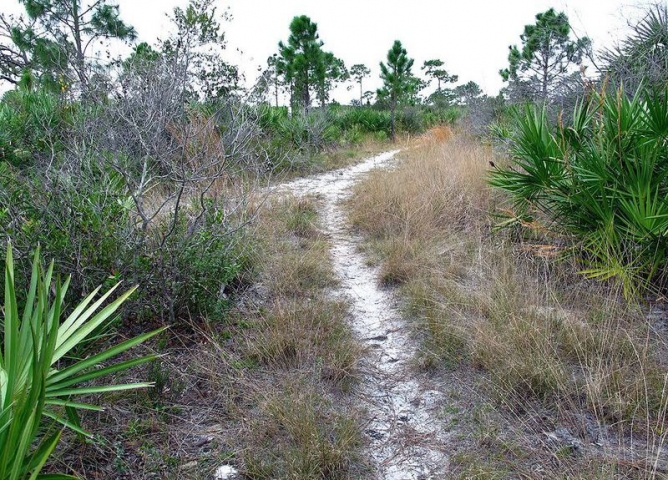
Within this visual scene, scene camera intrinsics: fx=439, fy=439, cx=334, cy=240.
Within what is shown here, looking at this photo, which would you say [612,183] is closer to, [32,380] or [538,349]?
[538,349]

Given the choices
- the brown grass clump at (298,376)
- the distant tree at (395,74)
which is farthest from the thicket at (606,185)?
the distant tree at (395,74)

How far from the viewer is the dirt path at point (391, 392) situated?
2.10 meters

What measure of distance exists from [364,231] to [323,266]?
152 centimetres

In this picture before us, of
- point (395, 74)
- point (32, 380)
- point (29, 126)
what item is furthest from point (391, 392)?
point (395, 74)

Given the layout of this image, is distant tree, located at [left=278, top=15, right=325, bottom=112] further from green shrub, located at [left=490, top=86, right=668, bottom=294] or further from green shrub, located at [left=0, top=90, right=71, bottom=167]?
green shrub, located at [left=490, top=86, right=668, bottom=294]

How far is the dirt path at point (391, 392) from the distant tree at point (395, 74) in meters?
16.2

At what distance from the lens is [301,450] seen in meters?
1.98

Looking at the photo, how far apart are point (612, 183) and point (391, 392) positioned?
2.46 metres

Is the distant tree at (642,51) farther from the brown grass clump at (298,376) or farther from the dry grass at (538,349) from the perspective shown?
the brown grass clump at (298,376)

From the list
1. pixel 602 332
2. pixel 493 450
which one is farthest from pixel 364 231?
pixel 493 450

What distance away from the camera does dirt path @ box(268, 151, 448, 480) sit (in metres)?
2.10

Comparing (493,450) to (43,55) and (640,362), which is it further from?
(43,55)

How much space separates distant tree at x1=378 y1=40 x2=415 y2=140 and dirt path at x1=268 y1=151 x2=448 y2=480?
16.2 metres

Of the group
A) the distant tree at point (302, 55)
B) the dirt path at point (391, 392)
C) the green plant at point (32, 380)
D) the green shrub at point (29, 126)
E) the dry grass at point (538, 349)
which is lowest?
the dirt path at point (391, 392)
